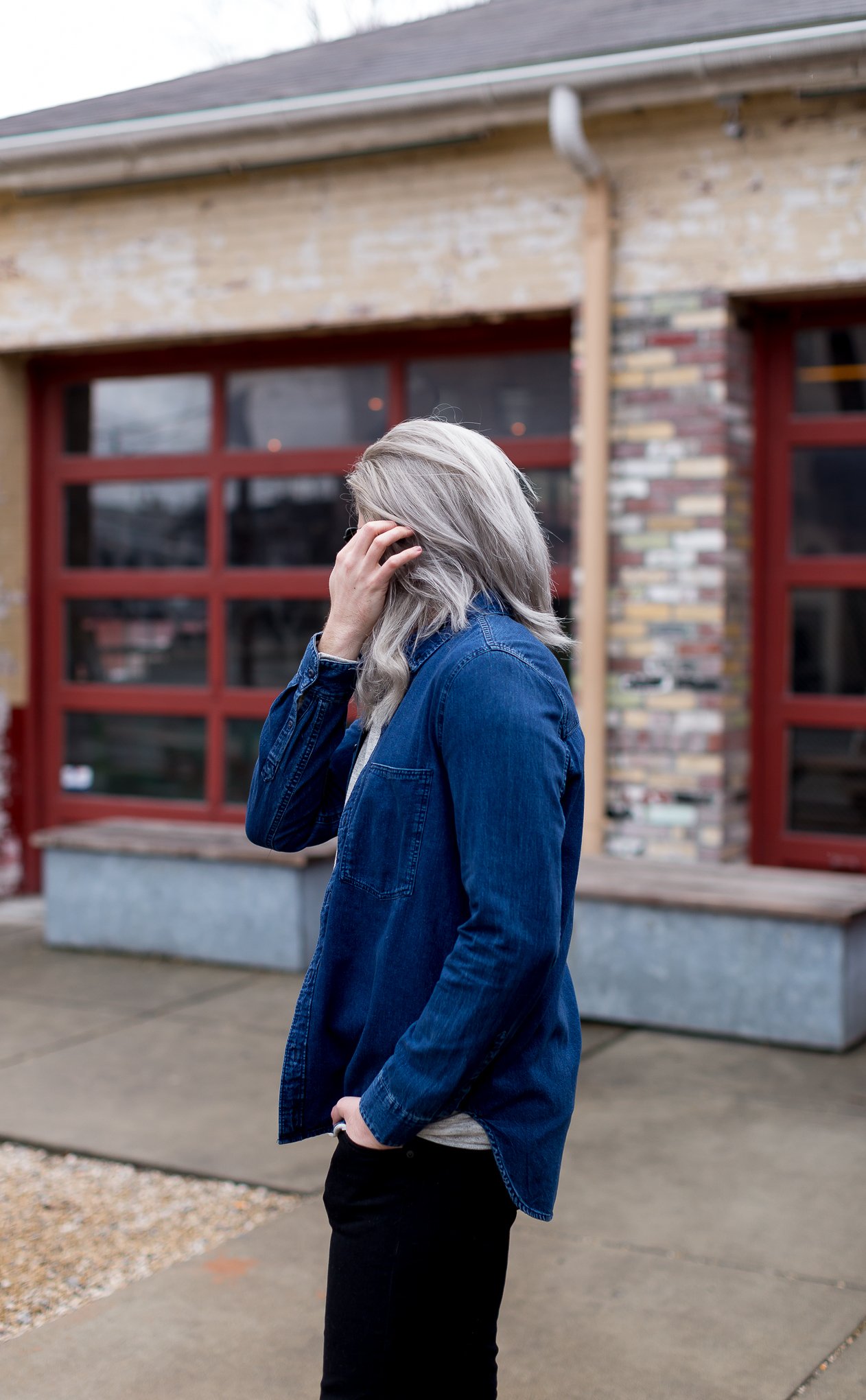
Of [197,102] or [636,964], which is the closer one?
[636,964]

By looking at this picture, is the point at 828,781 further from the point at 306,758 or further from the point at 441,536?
the point at 441,536

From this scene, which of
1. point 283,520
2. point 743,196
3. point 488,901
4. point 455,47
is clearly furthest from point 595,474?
point 488,901

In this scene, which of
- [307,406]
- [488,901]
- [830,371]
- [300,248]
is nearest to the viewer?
[488,901]

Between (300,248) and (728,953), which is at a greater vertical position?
(300,248)

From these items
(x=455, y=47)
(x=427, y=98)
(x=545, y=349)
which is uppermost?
(x=455, y=47)

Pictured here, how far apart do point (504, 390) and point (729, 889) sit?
2.84 m

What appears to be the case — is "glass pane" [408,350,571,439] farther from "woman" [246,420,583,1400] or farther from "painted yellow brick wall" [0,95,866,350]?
"woman" [246,420,583,1400]

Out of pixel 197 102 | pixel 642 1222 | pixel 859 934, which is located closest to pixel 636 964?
pixel 859 934

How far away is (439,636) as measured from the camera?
6.73 ft

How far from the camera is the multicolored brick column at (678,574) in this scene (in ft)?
19.8

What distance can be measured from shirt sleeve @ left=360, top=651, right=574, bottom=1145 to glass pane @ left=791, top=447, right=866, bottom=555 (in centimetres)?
472

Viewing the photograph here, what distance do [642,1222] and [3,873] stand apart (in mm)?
5199

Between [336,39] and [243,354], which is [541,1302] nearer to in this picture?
[243,354]

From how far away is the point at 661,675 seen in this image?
20.2 ft
